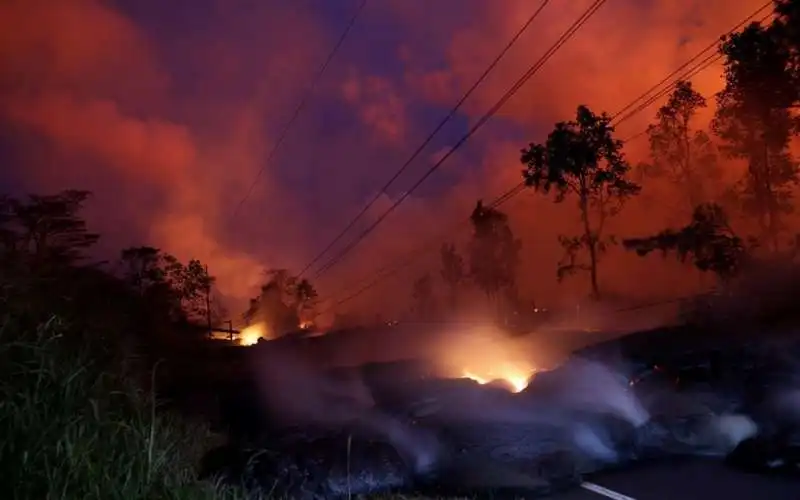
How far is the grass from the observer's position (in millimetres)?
5055

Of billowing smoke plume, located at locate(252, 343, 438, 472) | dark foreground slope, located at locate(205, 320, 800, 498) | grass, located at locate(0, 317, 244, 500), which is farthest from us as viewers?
billowing smoke plume, located at locate(252, 343, 438, 472)

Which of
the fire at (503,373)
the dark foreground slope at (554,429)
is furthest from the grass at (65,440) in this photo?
the fire at (503,373)

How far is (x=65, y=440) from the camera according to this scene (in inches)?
211

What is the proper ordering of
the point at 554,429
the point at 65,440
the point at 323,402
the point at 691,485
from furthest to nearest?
the point at 323,402
the point at 554,429
the point at 691,485
the point at 65,440

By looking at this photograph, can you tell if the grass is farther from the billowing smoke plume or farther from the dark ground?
the billowing smoke plume

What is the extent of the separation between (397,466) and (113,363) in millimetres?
5930

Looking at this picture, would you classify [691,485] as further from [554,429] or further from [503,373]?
[503,373]

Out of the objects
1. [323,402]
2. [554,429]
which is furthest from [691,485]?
[323,402]

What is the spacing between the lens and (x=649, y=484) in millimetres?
13984

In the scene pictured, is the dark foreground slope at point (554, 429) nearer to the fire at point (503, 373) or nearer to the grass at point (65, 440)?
the grass at point (65, 440)

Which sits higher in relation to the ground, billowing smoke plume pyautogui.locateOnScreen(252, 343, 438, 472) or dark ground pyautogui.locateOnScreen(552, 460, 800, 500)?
billowing smoke plume pyautogui.locateOnScreen(252, 343, 438, 472)

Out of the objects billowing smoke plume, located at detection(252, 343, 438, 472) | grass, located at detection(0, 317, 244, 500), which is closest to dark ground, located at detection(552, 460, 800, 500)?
billowing smoke plume, located at detection(252, 343, 438, 472)

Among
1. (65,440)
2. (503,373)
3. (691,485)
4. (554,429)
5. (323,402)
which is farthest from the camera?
(503,373)

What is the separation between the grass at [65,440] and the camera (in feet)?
16.6
